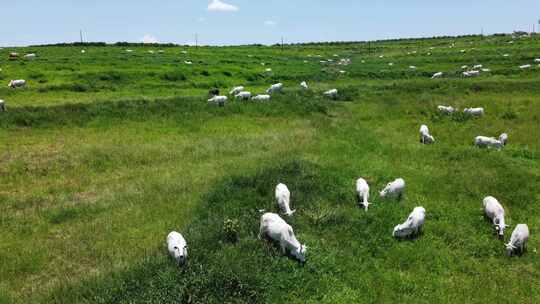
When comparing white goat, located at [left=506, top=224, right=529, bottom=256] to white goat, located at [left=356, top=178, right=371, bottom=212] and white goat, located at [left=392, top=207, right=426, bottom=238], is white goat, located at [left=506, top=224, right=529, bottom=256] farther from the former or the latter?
white goat, located at [left=356, top=178, right=371, bottom=212]

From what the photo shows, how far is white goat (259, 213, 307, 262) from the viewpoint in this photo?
8377mm

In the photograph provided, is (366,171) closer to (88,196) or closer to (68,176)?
(88,196)

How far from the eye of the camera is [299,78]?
115ft

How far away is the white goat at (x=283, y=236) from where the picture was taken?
8377 millimetres

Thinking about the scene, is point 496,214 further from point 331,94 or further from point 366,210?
point 331,94

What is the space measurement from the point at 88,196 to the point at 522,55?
3976cm

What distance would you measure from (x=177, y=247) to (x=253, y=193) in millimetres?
3619

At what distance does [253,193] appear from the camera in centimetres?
1167

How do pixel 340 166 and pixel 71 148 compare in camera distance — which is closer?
pixel 340 166

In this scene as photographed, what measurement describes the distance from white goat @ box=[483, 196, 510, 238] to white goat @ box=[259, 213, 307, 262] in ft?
16.1

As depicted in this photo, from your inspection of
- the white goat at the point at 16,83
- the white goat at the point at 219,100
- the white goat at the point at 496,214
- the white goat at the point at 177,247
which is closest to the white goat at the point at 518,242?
the white goat at the point at 496,214

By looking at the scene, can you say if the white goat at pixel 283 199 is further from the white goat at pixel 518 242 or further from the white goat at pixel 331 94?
the white goat at pixel 331 94

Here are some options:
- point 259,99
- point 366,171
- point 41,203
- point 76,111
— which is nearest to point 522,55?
point 259,99

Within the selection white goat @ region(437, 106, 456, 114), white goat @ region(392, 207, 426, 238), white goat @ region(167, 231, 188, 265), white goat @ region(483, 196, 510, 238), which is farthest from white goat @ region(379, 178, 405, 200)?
white goat @ region(437, 106, 456, 114)
